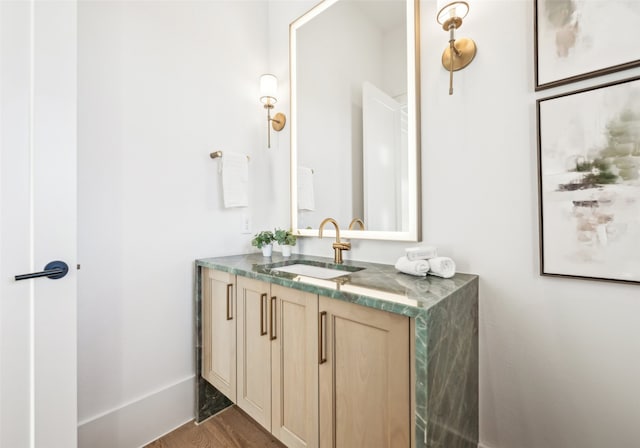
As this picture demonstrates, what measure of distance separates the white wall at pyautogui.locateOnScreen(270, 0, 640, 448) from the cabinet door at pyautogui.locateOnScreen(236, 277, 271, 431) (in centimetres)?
89

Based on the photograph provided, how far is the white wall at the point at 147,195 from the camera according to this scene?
1406 millimetres

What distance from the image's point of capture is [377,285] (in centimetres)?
110

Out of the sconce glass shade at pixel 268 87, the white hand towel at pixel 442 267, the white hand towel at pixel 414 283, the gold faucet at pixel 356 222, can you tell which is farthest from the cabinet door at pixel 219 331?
the sconce glass shade at pixel 268 87

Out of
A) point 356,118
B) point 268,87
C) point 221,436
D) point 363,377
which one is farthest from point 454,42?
point 221,436

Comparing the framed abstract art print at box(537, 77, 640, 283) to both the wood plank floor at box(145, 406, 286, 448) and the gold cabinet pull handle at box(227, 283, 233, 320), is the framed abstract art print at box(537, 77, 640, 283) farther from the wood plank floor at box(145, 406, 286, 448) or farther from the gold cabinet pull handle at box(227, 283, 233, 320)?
the wood plank floor at box(145, 406, 286, 448)

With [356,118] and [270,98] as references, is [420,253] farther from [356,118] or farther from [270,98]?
[270,98]

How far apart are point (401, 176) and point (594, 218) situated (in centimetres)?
75

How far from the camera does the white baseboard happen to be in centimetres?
140

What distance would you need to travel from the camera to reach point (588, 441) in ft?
3.42

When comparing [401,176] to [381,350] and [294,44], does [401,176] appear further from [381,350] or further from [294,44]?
[294,44]

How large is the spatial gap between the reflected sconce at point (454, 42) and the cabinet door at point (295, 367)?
3.84ft

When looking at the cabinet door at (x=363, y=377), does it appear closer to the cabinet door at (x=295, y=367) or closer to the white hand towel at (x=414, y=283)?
the cabinet door at (x=295, y=367)

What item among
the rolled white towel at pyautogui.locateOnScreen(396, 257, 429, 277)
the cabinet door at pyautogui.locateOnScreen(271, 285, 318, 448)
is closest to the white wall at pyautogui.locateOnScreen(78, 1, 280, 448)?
the cabinet door at pyautogui.locateOnScreen(271, 285, 318, 448)

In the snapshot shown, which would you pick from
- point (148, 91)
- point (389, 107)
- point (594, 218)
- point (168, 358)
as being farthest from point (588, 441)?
point (148, 91)
